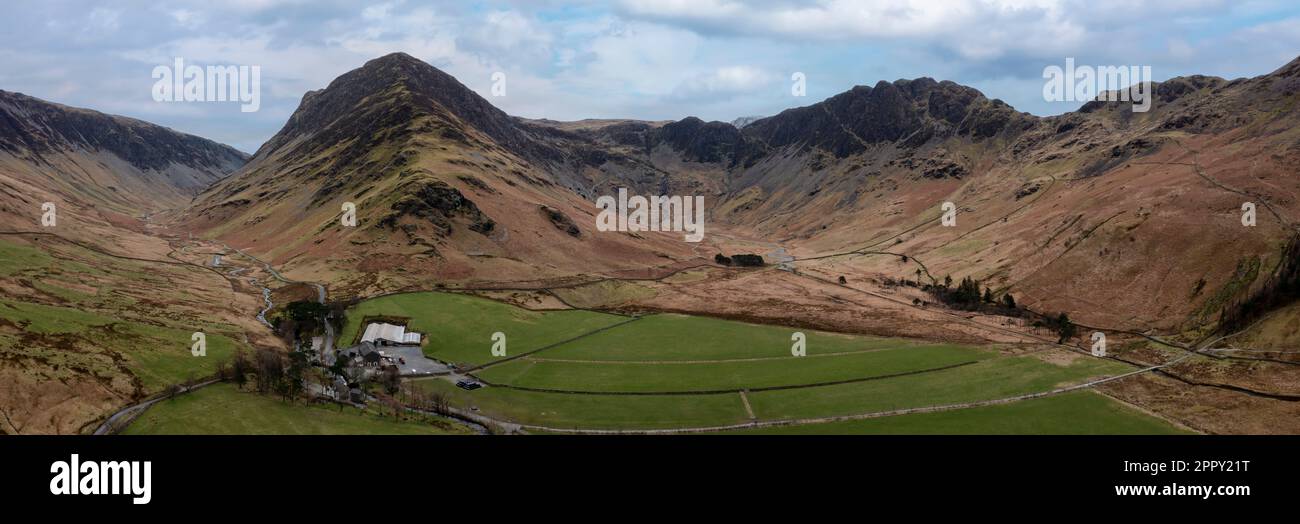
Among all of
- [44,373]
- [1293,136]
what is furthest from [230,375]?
[1293,136]

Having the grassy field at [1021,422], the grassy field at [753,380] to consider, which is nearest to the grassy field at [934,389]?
the grassy field at [753,380]

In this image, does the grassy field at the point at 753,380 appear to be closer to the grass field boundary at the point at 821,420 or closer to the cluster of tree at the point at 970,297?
the grass field boundary at the point at 821,420

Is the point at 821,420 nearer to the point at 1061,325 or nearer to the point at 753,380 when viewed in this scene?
the point at 753,380

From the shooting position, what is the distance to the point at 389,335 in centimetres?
11081

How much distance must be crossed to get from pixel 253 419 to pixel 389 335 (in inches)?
1631

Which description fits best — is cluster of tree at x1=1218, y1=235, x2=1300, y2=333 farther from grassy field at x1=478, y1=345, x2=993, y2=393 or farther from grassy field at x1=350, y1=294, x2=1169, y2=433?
grassy field at x1=478, y1=345, x2=993, y2=393

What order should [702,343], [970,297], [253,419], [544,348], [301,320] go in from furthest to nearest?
[970,297]
[301,320]
[702,343]
[544,348]
[253,419]

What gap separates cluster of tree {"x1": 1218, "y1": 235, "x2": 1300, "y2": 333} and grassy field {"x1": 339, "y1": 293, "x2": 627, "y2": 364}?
97.3 m

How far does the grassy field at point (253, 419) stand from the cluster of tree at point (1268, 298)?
105577 mm

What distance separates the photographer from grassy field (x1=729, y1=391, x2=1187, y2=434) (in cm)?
7044

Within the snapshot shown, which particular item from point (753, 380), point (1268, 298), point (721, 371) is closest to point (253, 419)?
point (721, 371)

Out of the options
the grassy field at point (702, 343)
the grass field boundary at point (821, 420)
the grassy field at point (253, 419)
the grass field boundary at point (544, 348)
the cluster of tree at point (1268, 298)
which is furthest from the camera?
the grassy field at point (702, 343)

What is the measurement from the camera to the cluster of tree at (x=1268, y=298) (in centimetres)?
9312

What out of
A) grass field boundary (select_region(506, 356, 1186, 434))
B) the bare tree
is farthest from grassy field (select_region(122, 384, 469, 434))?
grass field boundary (select_region(506, 356, 1186, 434))
